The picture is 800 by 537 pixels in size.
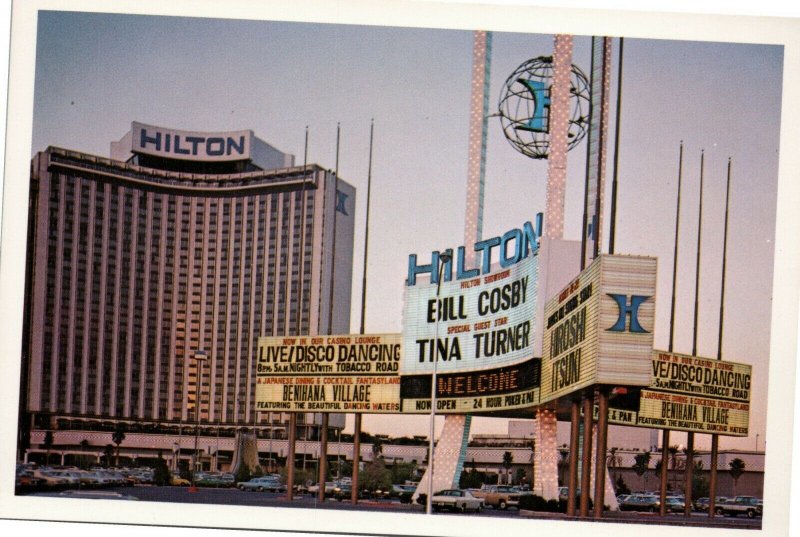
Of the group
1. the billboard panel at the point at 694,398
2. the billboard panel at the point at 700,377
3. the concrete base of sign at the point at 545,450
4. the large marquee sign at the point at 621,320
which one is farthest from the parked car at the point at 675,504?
the large marquee sign at the point at 621,320

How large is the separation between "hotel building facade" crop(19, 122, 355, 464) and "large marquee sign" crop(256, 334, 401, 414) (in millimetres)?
5465

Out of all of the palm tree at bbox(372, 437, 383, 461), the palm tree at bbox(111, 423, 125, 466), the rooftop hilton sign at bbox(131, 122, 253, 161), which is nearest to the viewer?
the rooftop hilton sign at bbox(131, 122, 253, 161)

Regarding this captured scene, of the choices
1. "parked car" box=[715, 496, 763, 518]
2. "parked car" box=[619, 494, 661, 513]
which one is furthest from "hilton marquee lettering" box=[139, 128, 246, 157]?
"parked car" box=[715, 496, 763, 518]

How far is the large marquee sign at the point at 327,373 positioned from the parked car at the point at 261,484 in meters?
6.72

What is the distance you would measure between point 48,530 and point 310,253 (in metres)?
31.0

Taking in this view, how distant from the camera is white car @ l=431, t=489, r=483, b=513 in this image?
1585 inches

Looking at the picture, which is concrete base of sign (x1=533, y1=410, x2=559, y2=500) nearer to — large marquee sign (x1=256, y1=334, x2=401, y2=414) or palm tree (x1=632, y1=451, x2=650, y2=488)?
large marquee sign (x1=256, y1=334, x2=401, y2=414)

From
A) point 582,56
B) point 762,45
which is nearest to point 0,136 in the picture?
point 582,56

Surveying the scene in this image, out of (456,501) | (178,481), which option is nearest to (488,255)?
(456,501)

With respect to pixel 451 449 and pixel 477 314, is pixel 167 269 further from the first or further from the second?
pixel 477 314

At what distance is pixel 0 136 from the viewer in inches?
1409

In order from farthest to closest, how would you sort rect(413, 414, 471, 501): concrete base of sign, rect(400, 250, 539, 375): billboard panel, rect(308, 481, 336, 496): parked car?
rect(308, 481, 336, 496): parked car → rect(413, 414, 471, 501): concrete base of sign → rect(400, 250, 539, 375): billboard panel

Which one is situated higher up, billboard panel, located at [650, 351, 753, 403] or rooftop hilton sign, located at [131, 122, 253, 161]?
rooftop hilton sign, located at [131, 122, 253, 161]

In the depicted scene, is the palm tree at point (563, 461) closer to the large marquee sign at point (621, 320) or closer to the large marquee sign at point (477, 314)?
the large marquee sign at point (477, 314)
